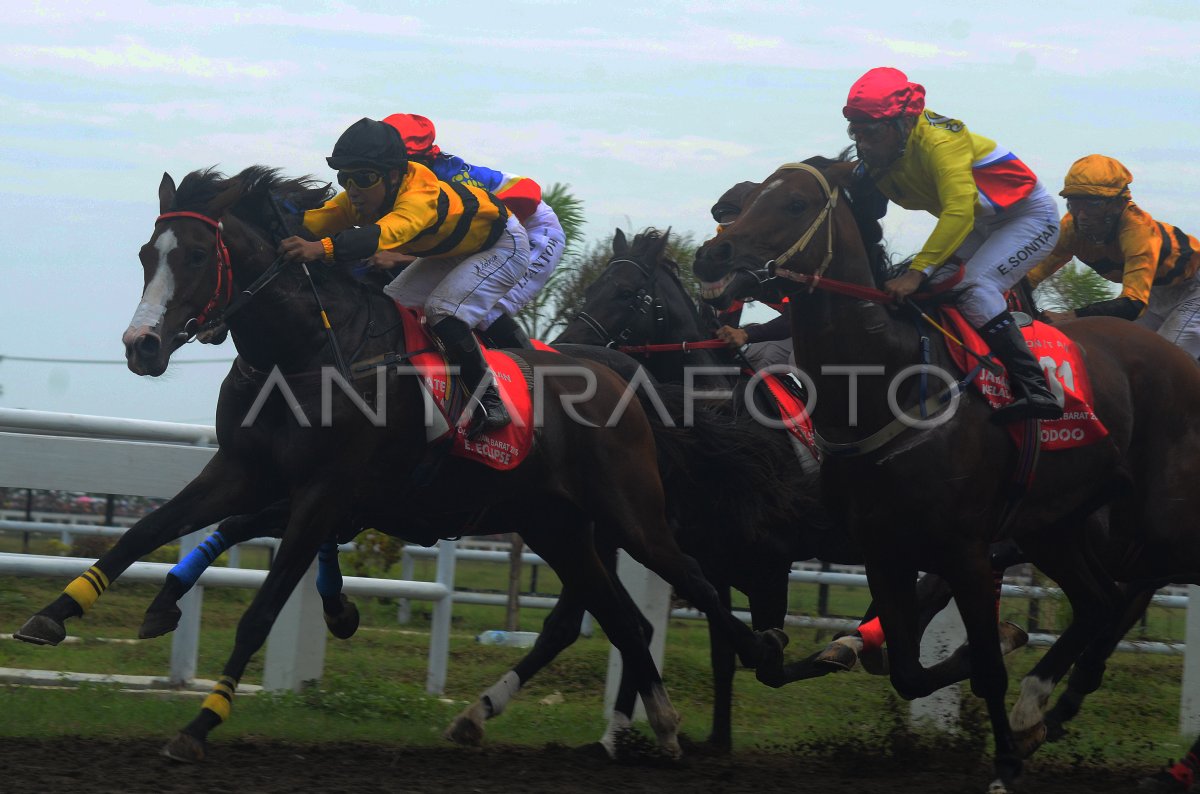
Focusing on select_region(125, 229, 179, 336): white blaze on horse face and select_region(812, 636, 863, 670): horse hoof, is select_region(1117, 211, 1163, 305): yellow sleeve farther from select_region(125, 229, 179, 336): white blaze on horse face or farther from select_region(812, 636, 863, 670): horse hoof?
select_region(125, 229, 179, 336): white blaze on horse face

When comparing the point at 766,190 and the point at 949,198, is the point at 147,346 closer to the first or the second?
the point at 766,190

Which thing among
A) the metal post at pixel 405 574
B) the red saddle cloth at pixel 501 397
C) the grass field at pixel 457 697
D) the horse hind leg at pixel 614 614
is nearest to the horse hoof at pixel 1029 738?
the grass field at pixel 457 697

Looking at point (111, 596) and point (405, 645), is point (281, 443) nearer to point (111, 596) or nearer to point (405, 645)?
point (405, 645)

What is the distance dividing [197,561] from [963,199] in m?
3.17

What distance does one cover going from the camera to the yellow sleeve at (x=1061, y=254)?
22.8ft

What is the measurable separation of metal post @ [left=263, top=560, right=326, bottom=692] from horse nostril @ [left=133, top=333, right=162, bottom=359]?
183cm

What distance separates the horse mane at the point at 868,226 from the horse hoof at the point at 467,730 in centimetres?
236

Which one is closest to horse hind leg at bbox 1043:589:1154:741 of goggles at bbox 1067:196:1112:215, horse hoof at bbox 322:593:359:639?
goggles at bbox 1067:196:1112:215

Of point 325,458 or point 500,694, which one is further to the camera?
point 500,694

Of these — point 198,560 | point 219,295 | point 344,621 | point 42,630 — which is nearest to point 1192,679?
point 344,621

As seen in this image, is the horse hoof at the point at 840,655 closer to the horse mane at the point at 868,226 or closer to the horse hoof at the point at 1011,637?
the horse hoof at the point at 1011,637

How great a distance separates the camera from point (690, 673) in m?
8.29

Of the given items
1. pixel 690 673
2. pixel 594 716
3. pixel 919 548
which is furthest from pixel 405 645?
pixel 919 548

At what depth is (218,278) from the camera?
Result: 507cm
